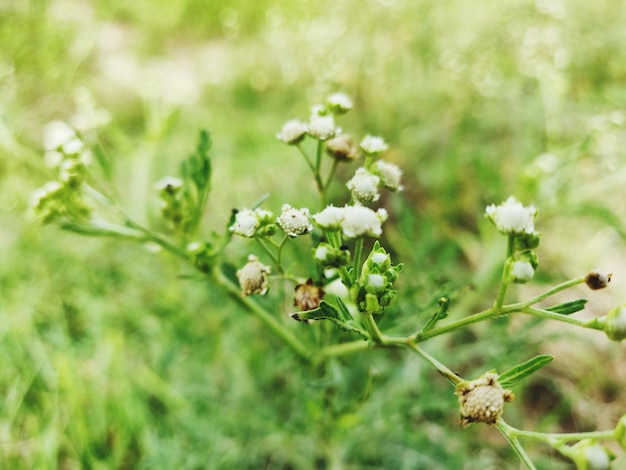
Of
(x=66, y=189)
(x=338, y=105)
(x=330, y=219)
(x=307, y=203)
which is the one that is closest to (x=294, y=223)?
(x=330, y=219)

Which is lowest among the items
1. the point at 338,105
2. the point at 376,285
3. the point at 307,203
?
the point at 376,285

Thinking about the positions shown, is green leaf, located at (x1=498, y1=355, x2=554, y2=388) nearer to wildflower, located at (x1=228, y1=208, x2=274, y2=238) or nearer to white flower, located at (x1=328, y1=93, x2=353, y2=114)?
wildflower, located at (x1=228, y1=208, x2=274, y2=238)

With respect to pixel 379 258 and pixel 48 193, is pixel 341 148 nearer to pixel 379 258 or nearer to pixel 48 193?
pixel 379 258

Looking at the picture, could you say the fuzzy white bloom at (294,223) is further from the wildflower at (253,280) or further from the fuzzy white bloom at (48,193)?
the fuzzy white bloom at (48,193)

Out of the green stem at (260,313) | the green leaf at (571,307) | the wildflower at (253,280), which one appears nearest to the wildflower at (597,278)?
the green leaf at (571,307)

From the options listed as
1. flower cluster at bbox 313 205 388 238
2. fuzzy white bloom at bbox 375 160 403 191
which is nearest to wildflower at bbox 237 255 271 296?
flower cluster at bbox 313 205 388 238

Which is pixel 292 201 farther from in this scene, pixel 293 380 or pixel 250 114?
pixel 250 114
